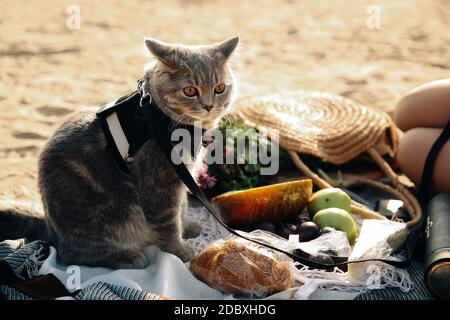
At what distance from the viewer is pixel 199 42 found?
5852 millimetres

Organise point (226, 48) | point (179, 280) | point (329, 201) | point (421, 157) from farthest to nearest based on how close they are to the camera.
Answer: point (421, 157) → point (329, 201) → point (226, 48) → point (179, 280)

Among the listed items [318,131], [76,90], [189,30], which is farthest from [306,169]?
[189,30]

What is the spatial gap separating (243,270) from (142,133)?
0.70 meters

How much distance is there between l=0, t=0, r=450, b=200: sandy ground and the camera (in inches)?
174

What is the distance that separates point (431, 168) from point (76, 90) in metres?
2.93

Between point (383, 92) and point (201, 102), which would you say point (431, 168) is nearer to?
point (201, 102)

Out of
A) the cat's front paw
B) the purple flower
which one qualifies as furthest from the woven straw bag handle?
the cat's front paw

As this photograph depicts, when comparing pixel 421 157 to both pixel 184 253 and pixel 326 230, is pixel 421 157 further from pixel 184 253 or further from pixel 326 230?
pixel 184 253

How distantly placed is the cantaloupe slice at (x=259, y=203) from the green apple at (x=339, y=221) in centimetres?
18

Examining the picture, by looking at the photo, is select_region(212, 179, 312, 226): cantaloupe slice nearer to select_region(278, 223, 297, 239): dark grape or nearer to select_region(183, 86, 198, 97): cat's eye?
select_region(278, 223, 297, 239): dark grape

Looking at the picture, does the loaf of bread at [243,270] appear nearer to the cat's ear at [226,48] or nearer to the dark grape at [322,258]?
the dark grape at [322,258]

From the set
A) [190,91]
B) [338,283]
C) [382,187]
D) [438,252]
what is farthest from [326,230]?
[190,91]

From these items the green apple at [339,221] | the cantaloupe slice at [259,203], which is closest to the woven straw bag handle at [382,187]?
the green apple at [339,221]

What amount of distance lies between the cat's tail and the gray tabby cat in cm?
5
